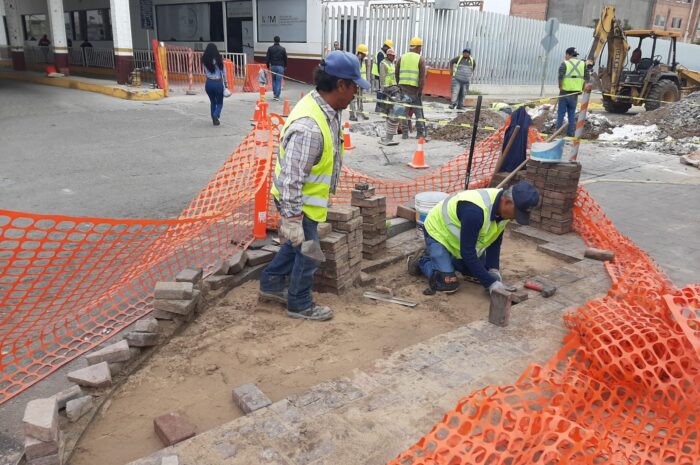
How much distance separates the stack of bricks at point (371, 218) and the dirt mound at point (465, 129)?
22.8 ft

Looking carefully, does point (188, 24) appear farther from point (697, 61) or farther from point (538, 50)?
point (697, 61)

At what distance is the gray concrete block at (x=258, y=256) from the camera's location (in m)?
4.91

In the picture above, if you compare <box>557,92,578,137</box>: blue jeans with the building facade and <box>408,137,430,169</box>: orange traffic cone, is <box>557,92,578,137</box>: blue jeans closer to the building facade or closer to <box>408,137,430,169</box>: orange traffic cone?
<box>408,137,430,169</box>: orange traffic cone

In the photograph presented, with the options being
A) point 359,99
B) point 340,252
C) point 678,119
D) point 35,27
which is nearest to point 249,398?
point 340,252

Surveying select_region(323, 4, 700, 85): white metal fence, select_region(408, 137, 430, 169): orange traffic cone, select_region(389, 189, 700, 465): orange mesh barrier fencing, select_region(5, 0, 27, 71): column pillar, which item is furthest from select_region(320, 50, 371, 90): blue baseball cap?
select_region(5, 0, 27, 71): column pillar

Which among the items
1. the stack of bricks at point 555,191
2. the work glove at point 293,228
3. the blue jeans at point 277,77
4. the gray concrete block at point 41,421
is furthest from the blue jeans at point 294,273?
the blue jeans at point 277,77

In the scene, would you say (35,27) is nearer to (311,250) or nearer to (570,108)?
(570,108)

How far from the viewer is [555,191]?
6.09 metres

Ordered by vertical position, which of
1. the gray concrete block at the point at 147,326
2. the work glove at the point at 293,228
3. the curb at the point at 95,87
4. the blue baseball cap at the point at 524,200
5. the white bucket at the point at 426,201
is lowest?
the gray concrete block at the point at 147,326

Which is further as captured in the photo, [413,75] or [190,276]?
[413,75]

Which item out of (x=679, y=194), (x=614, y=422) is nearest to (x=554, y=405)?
(x=614, y=422)

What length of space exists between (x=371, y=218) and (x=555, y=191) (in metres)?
2.33

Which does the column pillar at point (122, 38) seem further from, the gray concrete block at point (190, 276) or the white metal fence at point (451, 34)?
the gray concrete block at point (190, 276)

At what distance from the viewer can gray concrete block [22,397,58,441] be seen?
2547 millimetres
